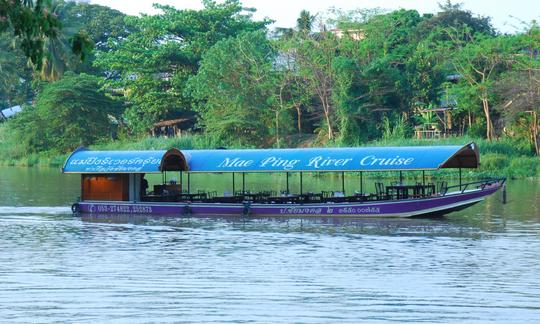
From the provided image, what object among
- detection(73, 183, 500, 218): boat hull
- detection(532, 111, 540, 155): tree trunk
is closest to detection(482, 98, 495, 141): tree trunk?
detection(532, 111, 540, 155): tree trunk

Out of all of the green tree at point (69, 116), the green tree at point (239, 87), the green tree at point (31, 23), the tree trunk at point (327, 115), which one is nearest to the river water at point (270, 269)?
the green tree at point (31, 23)

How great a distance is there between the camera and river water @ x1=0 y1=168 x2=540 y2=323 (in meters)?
15.9

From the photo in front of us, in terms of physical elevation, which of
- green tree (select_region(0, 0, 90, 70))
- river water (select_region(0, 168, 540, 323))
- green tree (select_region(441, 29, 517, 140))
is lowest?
river water (select_region(0, 168, 540, 323))

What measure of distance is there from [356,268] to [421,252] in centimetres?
314

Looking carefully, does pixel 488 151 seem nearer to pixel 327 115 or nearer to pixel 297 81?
pixel 327 115

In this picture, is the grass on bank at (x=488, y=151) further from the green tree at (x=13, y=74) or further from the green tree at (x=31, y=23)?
the green tree at (x=31, y=23)

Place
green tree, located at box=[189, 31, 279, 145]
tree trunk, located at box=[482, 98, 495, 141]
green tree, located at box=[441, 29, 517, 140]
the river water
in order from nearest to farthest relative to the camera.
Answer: the river water, tree trunk, located at box=[482, 98, 495, 141], green tree, located at box=[441, 29, 517, 140], green tree, located at box=[189, 31, 279, 145]

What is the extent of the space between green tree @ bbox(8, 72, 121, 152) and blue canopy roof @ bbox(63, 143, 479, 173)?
131ft

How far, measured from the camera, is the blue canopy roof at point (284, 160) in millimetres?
31250

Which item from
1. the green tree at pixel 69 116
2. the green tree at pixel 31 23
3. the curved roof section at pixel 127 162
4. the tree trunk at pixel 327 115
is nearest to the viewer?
the green tree at pixel 31 23

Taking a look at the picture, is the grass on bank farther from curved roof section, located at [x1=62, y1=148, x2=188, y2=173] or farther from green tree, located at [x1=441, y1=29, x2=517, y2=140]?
curved roof section, located at [x1=62, y1=148, x2=188, y2=173]

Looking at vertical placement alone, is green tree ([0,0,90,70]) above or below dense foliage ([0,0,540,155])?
below

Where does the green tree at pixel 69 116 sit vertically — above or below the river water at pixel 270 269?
above

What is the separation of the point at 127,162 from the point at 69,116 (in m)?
42.8
